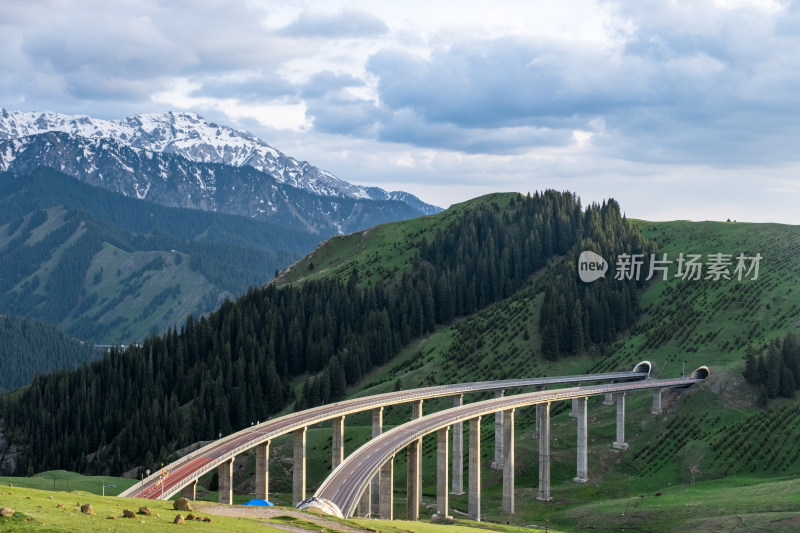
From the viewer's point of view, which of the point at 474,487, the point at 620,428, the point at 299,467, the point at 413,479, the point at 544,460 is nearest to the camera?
the point at 413,479

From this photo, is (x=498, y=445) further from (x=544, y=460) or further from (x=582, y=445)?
(x=544, y=460)

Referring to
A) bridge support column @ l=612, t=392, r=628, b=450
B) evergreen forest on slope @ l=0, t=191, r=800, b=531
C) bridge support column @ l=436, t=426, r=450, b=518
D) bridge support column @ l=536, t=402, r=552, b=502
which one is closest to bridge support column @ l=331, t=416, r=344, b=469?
bridge support column @ l=436, t=426, r=450, b=518

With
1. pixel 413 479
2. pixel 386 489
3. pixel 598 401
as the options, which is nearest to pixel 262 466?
pixel 386 489

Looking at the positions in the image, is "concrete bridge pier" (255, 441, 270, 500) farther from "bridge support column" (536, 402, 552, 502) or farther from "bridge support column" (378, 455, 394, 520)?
"bridge support column" (536, 402, 552, 502)

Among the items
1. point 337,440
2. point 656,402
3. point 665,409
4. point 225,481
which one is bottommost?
point 337,440

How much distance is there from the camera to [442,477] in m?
95.2

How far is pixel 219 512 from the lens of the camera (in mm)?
55562

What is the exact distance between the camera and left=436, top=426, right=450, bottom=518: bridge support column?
93250 mm

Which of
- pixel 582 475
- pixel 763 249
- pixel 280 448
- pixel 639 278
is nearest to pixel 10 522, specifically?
pixel 582 475

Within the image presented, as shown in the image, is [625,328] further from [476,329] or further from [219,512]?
[219,512]

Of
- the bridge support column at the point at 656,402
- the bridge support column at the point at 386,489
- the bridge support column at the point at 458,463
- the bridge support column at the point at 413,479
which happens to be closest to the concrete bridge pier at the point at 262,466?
the bridge support column at the point at 386,489

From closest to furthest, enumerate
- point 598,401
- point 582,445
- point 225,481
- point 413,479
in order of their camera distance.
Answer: point 225,481
point 413,479
point 582,445
point 598,401

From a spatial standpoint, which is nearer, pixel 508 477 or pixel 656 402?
pixel 508 477

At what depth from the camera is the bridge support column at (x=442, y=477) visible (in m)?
93.2
